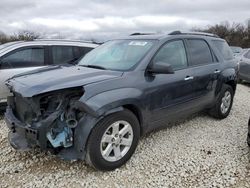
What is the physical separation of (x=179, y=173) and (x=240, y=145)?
1.48 meters

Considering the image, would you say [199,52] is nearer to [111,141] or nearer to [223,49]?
[223,49]

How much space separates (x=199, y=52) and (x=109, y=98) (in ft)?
7.83

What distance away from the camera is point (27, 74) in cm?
418

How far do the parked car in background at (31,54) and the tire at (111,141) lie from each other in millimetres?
2231

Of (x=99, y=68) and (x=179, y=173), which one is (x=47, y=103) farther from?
(x=179, y=173)

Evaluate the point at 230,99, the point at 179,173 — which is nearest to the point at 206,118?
the point at 230,99

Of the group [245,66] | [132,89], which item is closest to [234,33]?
[245,66]

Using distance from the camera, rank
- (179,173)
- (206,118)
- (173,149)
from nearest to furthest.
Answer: (179,173)
(173,149)
(206,118)

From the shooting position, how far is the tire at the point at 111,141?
11.4 feet

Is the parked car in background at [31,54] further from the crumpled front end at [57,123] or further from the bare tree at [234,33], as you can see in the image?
the bare tree at [234,33]

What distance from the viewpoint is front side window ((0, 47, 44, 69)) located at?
19.4 feet

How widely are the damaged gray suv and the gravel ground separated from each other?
24 cm

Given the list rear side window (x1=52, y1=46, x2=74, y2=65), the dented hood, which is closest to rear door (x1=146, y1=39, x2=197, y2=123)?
the dented hood

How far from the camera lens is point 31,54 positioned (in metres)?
6.25
